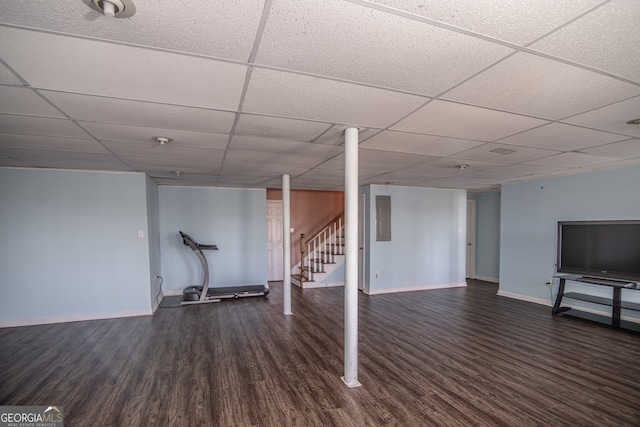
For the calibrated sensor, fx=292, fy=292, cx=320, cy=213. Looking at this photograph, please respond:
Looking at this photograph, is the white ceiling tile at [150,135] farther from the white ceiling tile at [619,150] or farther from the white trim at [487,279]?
the white trim at [487,279]

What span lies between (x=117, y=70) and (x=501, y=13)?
1979mm

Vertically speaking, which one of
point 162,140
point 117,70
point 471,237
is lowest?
point 471,237

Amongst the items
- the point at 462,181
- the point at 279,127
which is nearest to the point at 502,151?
the point at 462,181

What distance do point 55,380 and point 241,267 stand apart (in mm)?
4110

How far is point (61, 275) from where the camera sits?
4.61 metres

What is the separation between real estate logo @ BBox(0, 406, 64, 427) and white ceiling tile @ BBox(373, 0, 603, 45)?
144 inches

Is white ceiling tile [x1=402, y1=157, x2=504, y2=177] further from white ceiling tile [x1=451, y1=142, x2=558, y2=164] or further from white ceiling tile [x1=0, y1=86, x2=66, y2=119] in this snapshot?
white ceiling tile [x1=0, y1=86, x2=66, y2=119]

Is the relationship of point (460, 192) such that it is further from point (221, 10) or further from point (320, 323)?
point (221, 10)

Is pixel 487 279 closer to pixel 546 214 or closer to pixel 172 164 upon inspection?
pixel 546 214

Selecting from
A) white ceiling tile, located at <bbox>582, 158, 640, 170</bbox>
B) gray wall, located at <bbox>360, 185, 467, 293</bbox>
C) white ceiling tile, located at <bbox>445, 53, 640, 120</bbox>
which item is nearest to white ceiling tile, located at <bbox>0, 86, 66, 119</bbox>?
white ceiling tile, located at <bbox>445, 53, 640, 120</bbox>

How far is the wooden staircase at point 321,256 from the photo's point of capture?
24.0 ft

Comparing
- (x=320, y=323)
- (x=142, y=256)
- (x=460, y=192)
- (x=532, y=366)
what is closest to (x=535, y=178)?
(x=460, y=192)

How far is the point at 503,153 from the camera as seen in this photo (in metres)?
3.62

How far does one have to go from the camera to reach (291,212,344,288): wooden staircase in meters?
7.32
